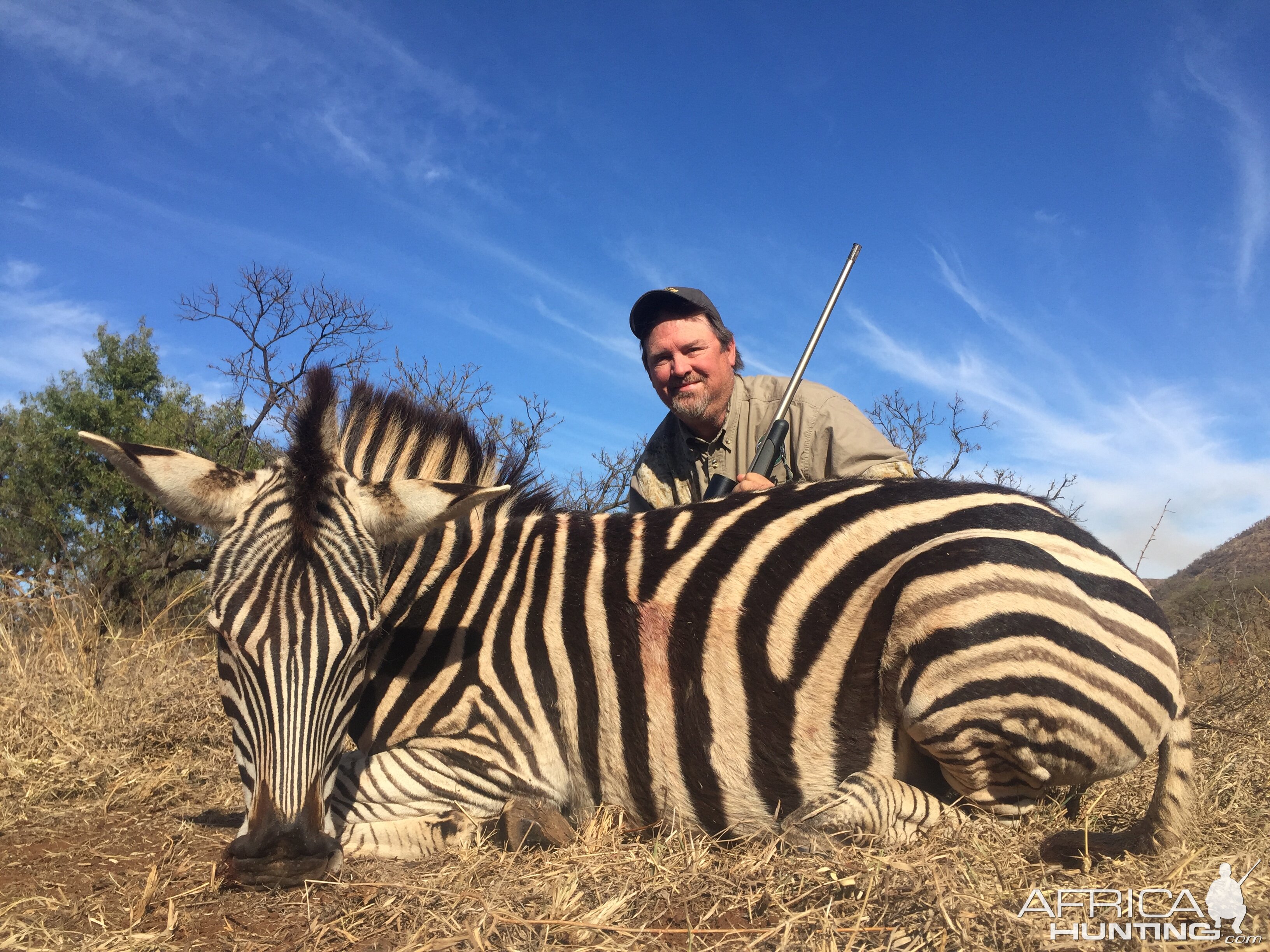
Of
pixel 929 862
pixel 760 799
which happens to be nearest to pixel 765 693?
pixel 760 799

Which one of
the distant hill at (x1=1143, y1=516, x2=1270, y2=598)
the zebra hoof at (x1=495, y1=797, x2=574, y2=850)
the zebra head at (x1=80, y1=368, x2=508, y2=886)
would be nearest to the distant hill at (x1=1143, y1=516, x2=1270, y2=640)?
the distant hill at (x1=1143, y1=516, x2=1270, y2=598)

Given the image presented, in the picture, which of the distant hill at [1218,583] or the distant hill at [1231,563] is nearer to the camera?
the distant hill at [1218,583]

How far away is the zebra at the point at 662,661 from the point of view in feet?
8.13

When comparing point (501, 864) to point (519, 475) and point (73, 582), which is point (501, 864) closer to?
point (519, 475)

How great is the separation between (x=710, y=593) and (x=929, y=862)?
1.12m

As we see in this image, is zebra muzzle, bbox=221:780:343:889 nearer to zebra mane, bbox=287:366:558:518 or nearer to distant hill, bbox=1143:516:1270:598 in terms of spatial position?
zebra mane, bbox=287:366:558:518

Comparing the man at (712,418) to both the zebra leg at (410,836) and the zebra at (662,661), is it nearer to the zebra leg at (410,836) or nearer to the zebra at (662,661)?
the zebra at (662,661)

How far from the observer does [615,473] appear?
39.9 feet

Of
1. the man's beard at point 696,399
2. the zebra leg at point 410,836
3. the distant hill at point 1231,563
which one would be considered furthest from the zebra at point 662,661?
the distant hill at point 1231,563

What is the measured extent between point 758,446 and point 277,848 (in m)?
3.94

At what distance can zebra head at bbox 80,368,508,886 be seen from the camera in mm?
2322

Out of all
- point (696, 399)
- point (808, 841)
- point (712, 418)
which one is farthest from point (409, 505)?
point (712, 418)

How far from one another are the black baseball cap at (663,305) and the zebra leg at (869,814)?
354 centimetres

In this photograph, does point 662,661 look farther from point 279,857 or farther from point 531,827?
point 279,857
